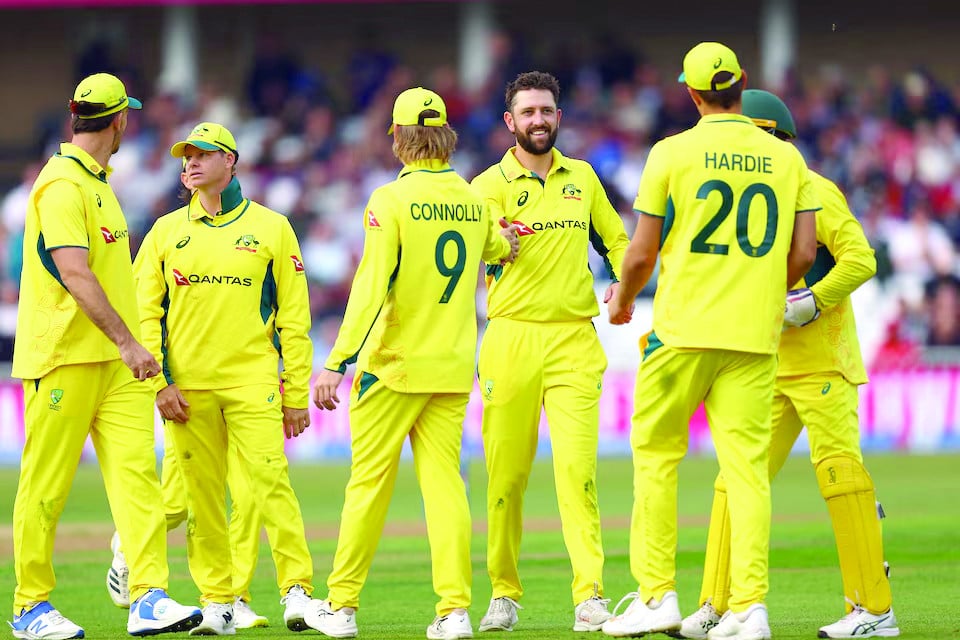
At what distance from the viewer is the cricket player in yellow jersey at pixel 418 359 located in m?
7.86

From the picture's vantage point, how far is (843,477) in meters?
7.93

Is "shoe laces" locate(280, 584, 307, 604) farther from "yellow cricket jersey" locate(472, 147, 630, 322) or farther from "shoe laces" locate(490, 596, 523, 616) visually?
"yellow cricket jersey" locate(472, 147, 630, 322)

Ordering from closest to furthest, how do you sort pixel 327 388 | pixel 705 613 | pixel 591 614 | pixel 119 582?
pixel 327 388 < pixel 705 613 < pixel 591 614 < pixel 119 582

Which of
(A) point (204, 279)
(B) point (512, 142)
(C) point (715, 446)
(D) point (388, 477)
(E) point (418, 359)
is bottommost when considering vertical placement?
(D) point (388, 477)

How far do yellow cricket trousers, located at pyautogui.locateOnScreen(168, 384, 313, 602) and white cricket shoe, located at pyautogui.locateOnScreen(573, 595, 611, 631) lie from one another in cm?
151

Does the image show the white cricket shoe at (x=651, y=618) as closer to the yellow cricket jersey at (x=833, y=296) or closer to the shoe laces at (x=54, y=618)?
the yellow cricket jersey at (x=833, y=296)

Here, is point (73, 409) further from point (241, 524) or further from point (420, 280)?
point (420, 280)

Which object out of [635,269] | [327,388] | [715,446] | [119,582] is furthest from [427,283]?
[119,582]

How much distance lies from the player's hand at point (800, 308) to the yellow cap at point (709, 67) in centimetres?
117

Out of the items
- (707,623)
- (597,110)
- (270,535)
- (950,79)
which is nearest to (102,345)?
(270,535)

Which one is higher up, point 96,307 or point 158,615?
point 96,307

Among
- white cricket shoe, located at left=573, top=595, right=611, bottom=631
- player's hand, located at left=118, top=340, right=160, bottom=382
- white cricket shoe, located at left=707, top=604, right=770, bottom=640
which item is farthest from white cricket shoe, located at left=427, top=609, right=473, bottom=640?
player's hand, located at left=118, top=340, right=160, bottom=382

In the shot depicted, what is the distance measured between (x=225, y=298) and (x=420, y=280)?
1.38m

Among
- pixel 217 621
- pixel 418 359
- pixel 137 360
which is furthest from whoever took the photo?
pixel 217 621
